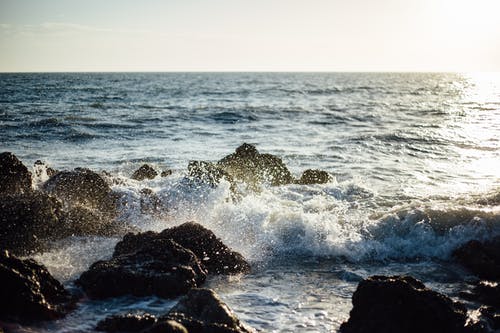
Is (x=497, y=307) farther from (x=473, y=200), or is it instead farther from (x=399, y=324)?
(x=473, y=200)

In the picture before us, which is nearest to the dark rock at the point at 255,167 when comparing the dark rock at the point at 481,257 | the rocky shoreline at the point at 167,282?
the rocky shoreline at the point at 167,282

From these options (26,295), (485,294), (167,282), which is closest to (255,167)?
(167,282)

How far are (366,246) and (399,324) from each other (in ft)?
11.9

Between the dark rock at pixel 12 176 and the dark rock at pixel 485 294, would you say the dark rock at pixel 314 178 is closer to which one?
the dark rock at pixel 485 294

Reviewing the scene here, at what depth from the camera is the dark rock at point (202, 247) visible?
7031 millimetres

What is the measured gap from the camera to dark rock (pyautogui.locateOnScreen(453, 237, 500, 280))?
23.5 feet

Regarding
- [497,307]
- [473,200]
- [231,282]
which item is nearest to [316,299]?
[231,282]

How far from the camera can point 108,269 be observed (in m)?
6.02

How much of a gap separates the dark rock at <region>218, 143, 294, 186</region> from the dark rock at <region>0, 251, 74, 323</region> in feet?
25.4

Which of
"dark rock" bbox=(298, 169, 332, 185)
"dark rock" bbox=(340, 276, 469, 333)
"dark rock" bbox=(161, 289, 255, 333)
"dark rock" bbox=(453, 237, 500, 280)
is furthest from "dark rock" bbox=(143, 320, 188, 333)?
"dark rock" bbox=(298, 169, 332, 185)

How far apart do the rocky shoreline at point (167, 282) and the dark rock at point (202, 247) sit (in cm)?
2

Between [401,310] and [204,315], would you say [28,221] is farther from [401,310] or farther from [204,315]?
[401,310]

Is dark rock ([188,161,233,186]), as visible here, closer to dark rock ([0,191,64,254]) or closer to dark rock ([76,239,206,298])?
dark rock ([0,191,64,254])

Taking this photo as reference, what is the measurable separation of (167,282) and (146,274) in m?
0.30
